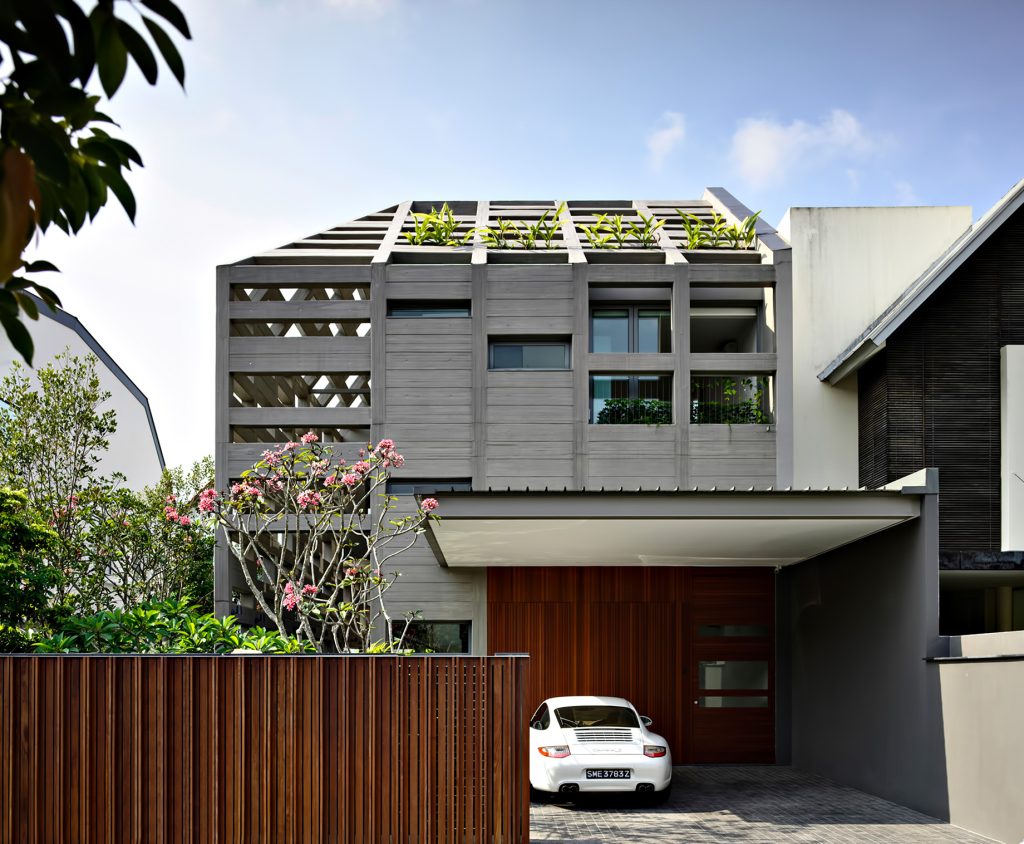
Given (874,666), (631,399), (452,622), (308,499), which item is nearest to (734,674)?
(874,666)

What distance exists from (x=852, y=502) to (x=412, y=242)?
34.6 ft

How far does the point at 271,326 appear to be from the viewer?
1902 centimetres

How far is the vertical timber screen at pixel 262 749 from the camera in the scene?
28.9 ft

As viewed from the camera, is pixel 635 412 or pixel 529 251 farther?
pixel 529 251

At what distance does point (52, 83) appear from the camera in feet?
5.86

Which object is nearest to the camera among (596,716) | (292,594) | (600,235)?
(292,594)

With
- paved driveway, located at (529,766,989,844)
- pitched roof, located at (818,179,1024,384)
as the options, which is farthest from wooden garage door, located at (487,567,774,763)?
pitched roof, located at (818,179,1024,384)

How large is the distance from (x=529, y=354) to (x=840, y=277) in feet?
16.9

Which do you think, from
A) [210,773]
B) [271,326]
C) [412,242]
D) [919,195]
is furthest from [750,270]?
[210,773]

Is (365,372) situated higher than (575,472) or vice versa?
(365,372)

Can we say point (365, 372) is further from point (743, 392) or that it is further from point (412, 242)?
point (743, 392)

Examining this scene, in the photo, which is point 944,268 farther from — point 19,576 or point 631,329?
point 19,576

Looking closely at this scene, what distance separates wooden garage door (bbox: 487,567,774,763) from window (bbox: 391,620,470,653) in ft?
1.59

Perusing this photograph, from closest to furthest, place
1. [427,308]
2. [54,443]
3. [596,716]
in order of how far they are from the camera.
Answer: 1. [596,716]
2. [427,308]
3. [54,443]
